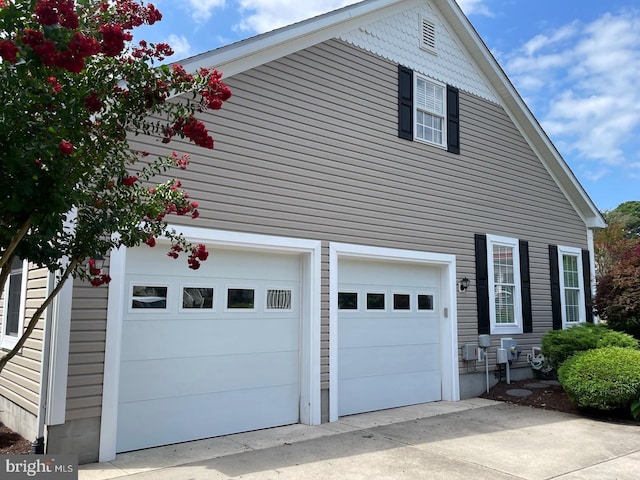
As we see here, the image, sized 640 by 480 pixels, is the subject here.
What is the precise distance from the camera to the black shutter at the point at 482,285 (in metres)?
9.18

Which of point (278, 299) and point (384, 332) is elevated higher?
point (278, 299)

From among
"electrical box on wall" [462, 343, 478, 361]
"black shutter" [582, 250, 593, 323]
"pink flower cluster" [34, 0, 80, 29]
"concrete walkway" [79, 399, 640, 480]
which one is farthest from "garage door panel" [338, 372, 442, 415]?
"pink flower cluster" [34, 0, 80, 29]

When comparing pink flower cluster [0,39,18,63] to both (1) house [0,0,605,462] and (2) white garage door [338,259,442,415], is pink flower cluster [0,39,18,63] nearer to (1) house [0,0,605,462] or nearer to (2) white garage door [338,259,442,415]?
(1) house [0,0,605,462]

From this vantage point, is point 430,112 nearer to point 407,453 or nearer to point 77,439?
A: point 407,453

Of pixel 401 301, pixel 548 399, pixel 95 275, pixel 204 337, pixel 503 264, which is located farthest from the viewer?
pixel 503 264

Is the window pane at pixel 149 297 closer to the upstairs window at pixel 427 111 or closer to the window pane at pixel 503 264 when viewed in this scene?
the upstairs window at pixel 427 111

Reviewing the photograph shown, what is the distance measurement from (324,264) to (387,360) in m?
2.00

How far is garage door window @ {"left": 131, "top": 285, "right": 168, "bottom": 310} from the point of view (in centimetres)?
567

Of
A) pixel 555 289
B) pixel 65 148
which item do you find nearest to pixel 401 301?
pixel 555 289

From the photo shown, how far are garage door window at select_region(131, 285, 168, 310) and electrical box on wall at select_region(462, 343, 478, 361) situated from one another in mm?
5265

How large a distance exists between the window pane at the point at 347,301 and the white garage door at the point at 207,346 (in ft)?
2.37

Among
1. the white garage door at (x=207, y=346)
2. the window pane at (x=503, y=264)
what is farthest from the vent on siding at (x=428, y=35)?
the white garage door at (x=207, y=346)

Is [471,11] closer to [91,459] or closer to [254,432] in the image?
[254,432]

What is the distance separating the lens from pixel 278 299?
6.84 m
